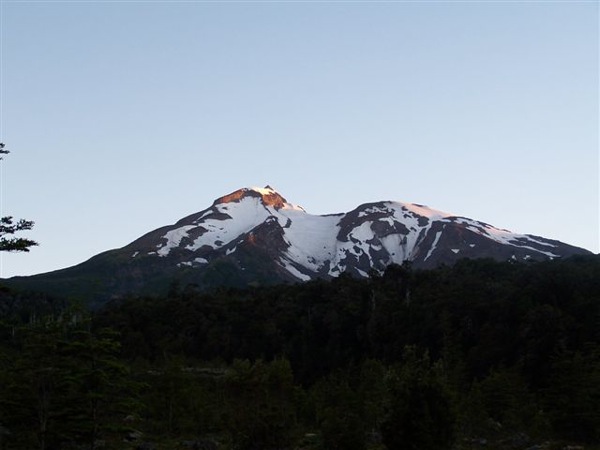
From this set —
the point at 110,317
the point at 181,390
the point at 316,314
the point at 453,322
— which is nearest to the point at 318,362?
the point at 316,314

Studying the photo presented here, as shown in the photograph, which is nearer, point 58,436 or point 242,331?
point 58,436

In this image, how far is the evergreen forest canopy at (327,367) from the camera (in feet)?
107

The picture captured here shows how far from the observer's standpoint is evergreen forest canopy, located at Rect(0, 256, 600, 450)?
32656 millimetres

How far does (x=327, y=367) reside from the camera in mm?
103875

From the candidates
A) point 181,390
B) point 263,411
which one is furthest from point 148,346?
point 263,411

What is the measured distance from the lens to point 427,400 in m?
27.7

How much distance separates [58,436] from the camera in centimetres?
3328

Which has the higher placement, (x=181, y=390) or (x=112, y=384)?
(x=112, y=384)

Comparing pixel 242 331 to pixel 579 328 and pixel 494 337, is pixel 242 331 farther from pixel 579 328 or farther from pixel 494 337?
pixel 579 328

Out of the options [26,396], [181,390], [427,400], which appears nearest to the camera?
[427,400]

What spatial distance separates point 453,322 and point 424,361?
Result: 6813 centimetres

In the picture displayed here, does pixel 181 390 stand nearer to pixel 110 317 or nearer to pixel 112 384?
pixel 112 384

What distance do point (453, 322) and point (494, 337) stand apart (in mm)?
7746

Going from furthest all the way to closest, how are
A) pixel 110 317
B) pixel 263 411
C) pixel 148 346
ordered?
pixel 110 317, pixel 148 346, pixel 263 411
